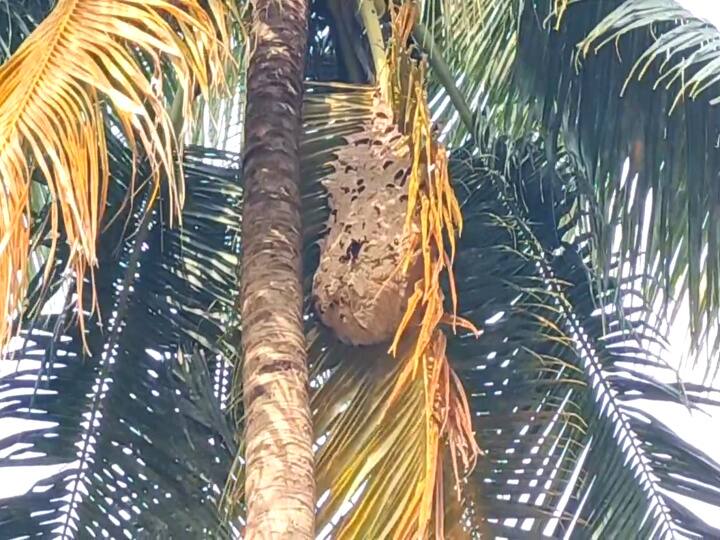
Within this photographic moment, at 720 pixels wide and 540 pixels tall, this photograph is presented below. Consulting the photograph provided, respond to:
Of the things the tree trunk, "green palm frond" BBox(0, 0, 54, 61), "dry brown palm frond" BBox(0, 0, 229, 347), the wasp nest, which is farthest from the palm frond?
"green palm frond" BBox(0, 0, 54, 61)

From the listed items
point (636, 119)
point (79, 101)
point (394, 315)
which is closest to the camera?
point (79, 101)

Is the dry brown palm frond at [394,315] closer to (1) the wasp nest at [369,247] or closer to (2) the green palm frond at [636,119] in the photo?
(1) the wasp nest at [369,247]

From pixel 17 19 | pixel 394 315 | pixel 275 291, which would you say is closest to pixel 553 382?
pixel 394 315

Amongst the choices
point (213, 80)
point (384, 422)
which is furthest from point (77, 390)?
point (213, 80)

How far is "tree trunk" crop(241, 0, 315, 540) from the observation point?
2.94 meters

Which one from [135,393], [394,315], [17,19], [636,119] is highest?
[17,19]

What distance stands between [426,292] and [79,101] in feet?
3.27

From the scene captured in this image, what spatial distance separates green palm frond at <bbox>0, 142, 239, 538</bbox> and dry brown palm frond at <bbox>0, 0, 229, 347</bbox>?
4.01 feet

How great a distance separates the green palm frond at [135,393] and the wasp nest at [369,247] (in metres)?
0.75

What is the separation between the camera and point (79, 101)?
9.77 feet

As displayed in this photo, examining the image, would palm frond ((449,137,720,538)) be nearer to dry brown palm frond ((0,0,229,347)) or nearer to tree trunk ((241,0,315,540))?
tree trunk ((241,0,315,540))

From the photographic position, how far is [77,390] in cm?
445

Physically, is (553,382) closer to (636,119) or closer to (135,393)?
(636,119)

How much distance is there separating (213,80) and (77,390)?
1.66 metres
